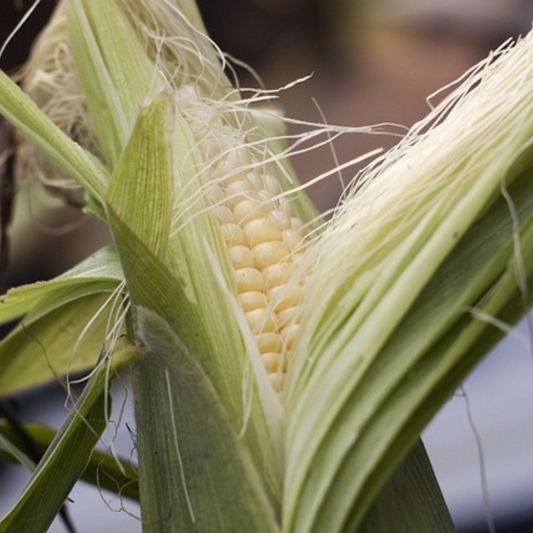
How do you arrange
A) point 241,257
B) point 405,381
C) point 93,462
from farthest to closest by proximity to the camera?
point 93,462
point 241,257
point 405,381

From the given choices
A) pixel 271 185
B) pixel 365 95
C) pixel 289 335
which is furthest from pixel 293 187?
pixel 365 95

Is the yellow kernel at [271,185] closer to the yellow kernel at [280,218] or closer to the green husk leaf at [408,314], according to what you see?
the yellow kernel at [280,218]

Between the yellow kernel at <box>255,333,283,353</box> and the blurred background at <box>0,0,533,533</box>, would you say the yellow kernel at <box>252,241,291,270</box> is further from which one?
the blurred background at <box>0,0,533,533</box>

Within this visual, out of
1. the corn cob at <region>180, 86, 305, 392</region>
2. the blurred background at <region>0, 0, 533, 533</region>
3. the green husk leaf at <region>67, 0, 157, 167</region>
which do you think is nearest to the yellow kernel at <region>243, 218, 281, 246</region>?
the corn cob at <region>180, 86, 305, 392</region>

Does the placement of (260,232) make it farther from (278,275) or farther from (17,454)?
(17,454)

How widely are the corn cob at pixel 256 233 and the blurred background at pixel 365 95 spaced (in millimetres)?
643

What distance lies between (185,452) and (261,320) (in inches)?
2.8

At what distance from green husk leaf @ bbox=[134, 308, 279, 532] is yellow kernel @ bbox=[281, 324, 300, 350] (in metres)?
0.05

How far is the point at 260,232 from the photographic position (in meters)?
0.43

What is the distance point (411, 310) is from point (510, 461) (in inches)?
35.6

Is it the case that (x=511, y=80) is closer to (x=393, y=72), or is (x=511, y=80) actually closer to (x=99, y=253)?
(x=99, y=253)

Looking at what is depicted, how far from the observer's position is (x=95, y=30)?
0.52 m

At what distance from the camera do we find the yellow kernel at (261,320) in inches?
15.1

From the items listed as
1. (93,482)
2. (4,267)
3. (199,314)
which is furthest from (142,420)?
(4,267)
